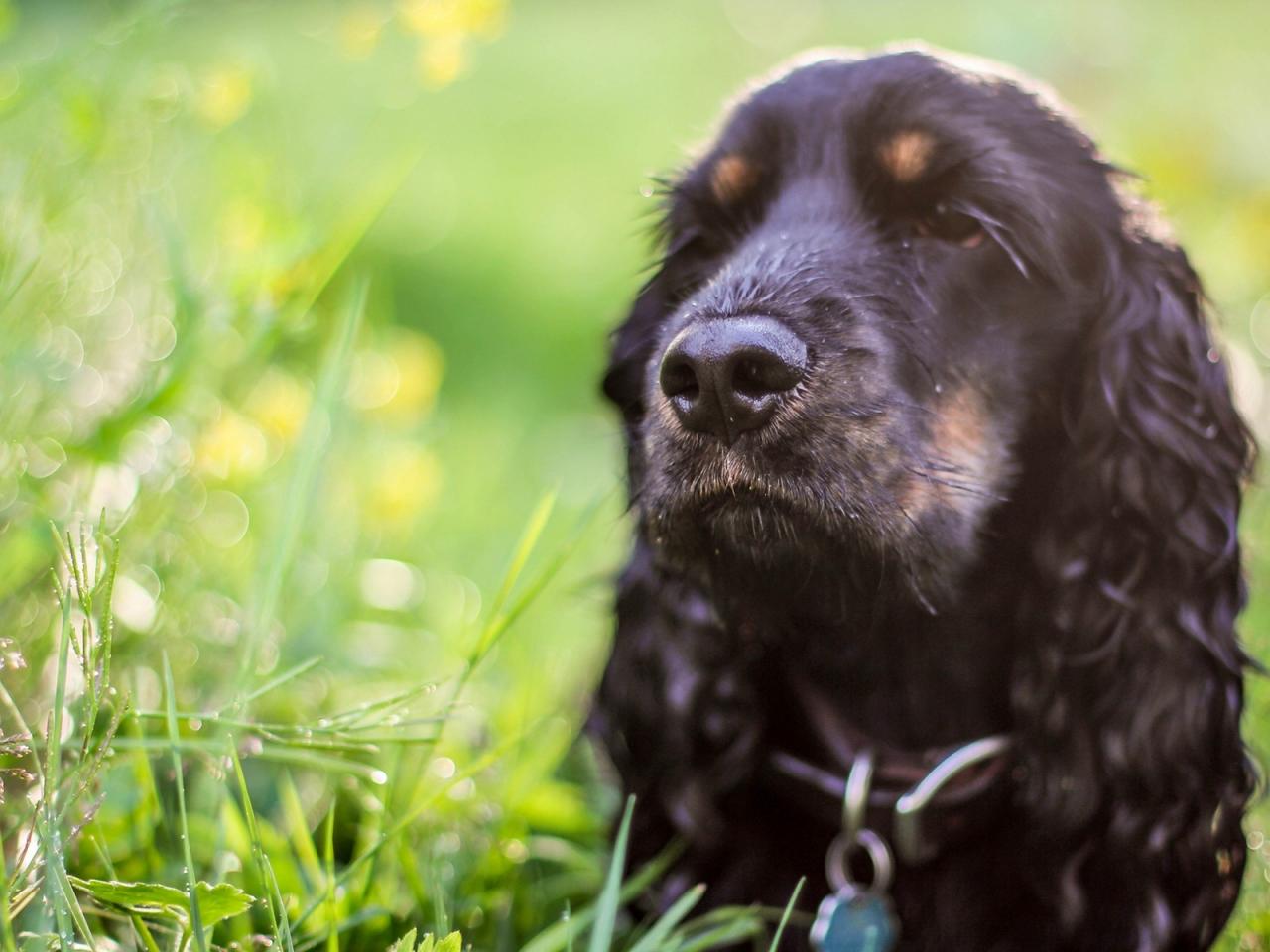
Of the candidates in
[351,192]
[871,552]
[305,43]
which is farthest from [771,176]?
[305,43]

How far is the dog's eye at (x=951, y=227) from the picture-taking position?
77.0 inches

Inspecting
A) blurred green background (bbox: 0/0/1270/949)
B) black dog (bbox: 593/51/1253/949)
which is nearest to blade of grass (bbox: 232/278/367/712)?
blurred green background (bbox: 0/0/1270/949)

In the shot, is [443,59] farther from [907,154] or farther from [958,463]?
[958,463]

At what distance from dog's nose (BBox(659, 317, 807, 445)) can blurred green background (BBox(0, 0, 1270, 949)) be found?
27 cm

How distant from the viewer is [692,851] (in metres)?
2.13

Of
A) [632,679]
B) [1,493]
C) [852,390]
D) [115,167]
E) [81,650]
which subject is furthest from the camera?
[115,167]

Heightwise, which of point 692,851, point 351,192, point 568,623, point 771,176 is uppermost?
point 771,176

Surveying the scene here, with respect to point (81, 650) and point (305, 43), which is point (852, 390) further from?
point (305, 43)

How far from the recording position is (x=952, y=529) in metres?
1.84

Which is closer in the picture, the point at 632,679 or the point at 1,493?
the point at 1,493

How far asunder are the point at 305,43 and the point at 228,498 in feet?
31.2

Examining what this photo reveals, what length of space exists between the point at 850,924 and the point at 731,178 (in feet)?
4.10

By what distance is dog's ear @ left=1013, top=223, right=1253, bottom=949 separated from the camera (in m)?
1.85

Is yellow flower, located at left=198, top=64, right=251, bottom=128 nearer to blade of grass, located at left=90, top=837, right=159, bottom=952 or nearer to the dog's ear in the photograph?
blade of grass, located at left=90, top=837, right=159, bottom=952
